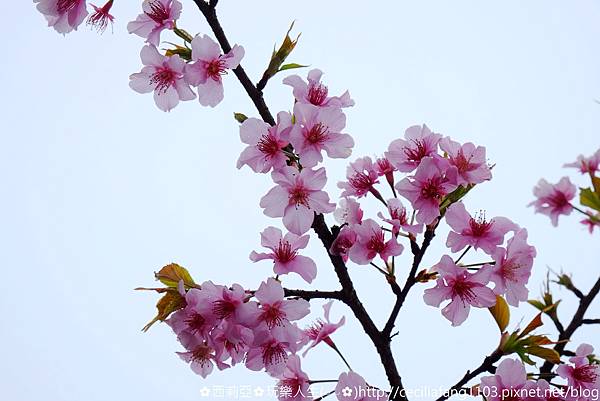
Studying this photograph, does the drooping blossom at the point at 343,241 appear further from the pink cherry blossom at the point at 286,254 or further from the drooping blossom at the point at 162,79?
the drooping blossom at the point at 162,79

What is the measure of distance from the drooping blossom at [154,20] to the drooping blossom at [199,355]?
0.52 m

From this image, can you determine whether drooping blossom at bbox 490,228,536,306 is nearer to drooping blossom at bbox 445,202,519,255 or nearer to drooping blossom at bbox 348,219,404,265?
drooping blossom at bbox 445,202,519,255

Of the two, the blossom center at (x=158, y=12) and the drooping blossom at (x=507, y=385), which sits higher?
the blossom center at (x=158, y=12)

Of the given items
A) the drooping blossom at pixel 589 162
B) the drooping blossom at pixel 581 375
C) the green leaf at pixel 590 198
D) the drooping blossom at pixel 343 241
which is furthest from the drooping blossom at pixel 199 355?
the drooping blossom at pixel 589 162

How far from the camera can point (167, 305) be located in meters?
1.04

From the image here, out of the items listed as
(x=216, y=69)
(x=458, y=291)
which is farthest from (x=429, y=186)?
(x=216, y=69)

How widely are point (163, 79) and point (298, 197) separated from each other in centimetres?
35

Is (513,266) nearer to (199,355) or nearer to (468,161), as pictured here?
(468,161)

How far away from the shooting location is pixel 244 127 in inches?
39.1

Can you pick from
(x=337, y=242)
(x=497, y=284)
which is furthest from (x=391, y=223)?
(x=497, y=284)

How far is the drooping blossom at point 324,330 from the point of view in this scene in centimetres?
117

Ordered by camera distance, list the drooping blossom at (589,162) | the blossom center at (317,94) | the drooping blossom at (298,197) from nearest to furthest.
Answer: the drooping blossom at (298,197) < the blossom center at (317,94) < the drooping blossom at (589,162)

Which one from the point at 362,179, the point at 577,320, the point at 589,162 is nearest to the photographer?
the point at 362,179

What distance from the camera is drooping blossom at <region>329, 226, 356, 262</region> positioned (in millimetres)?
A: 1035
